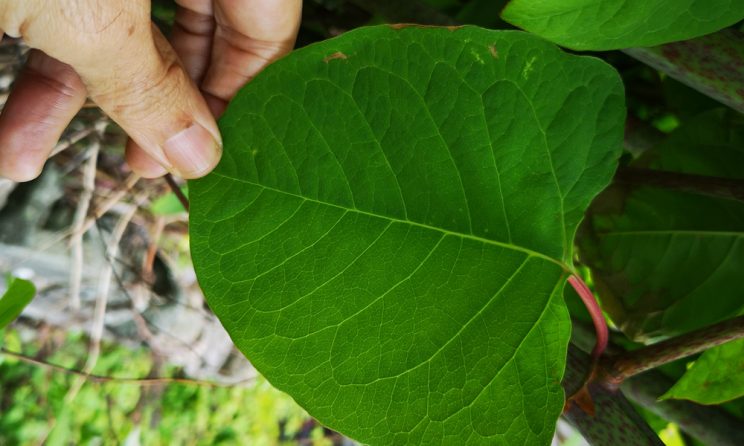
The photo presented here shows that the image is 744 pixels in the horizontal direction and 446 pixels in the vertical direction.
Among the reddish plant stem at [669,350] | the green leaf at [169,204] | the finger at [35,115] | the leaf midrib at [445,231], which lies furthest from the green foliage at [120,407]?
the reddish plant stem at [669,350]

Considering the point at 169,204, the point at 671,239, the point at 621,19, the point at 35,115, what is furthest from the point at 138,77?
the point at 169,204

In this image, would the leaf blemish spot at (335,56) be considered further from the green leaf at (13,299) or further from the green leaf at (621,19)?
the green leaf at (13,299)

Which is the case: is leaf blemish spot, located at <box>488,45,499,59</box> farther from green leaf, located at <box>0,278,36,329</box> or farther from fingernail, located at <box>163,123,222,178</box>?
green leaf, located at <box>0,278,36,329</box>

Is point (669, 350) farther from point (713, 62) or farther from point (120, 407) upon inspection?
point (120, 407)

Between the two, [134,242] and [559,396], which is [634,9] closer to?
[559,396]

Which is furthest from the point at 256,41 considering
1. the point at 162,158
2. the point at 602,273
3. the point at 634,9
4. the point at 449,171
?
the point at 602,273
